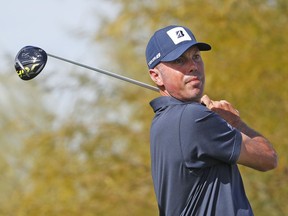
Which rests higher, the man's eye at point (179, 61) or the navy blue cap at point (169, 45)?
the navy blue cap at point (169, 45)

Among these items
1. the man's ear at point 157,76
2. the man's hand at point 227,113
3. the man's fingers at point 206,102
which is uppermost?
the man's ear at point 157,76

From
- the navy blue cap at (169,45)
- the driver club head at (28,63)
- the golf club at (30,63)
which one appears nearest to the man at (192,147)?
the navy blue cap at (169,45)

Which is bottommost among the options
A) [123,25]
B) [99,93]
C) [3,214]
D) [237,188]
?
[3,214]

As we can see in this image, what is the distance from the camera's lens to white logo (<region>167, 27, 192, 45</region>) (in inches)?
192

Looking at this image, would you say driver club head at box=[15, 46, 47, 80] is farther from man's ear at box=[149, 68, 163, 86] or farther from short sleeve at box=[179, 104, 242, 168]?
short sleeve at box=[179, 104, 242, 168]

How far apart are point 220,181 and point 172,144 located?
281mm

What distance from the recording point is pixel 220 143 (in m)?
4.70

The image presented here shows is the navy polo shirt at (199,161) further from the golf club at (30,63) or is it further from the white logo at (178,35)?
the golf club at (30,63)

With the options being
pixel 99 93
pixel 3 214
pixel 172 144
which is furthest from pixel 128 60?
pixel 172 144

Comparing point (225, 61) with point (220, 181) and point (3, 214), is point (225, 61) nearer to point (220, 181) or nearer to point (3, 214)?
point (3, 214)

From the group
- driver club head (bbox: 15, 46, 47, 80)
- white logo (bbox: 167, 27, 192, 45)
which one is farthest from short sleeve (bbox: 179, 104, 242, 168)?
Result: driver club head (bbox: 15, 46, 47, 80)

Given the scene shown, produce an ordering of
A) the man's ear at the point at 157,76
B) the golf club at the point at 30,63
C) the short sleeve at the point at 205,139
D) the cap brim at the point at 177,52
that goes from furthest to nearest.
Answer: the golf club at the point at 30,63 → the man's ear at the point at 157,76 → the cap brim at the point at 177,52 → the short sleeve at the point at 205,139

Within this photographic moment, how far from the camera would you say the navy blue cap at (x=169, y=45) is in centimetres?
483

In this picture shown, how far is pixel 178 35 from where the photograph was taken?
4.90 meters
